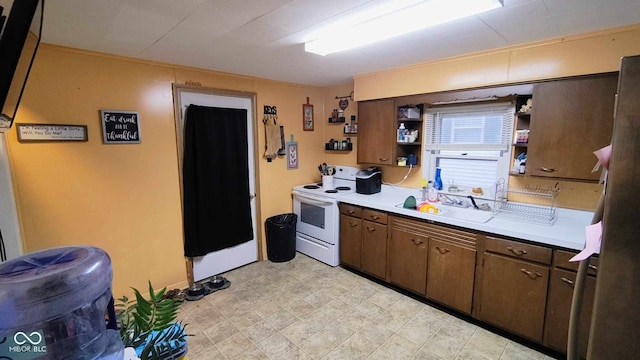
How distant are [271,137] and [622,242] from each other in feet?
10.8

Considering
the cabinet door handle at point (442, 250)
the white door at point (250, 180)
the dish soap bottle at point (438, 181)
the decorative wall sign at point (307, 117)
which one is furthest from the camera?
the decorative wall sign at point (307, 117)

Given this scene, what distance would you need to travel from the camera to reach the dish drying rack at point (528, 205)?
2.35 m

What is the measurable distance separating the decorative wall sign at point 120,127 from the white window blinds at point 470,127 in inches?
117

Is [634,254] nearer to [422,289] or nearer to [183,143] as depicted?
[422,289]

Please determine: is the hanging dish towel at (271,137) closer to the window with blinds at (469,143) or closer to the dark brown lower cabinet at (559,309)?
the window with blinds at (469,143)

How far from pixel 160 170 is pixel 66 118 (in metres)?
0.81

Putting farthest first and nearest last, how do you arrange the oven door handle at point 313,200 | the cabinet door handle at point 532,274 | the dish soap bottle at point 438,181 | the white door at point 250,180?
the oven door handle at point 313,200, the dish soap bottle at point 438,181, the white door at point 250,180, the cabinet door handle at point 532,274

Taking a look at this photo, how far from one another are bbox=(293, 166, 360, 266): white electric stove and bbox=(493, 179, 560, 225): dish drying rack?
1.65 m

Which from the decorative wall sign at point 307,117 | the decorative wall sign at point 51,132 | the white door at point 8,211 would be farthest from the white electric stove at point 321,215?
the white door at point 8,211

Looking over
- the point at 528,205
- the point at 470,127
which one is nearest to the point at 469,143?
the point at 470,127

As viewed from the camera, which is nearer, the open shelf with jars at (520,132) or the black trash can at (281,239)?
the open shelf with jars at (520,132)

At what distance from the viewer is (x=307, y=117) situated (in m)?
3.99

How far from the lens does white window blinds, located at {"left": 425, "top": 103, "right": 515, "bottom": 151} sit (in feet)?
8.56

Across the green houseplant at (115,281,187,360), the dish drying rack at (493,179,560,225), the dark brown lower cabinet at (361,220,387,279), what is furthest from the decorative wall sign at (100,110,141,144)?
the dish drying rack at (493,179,560,225)
